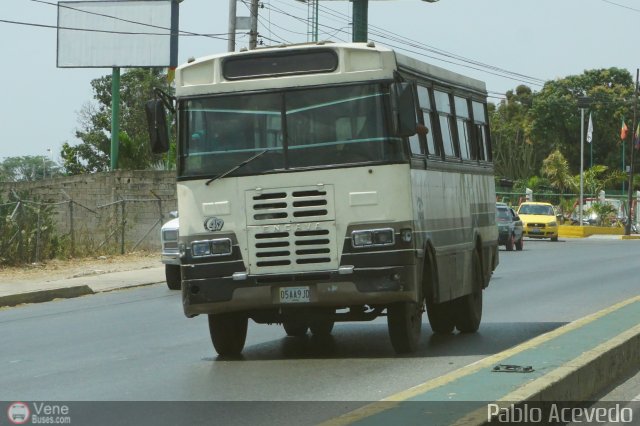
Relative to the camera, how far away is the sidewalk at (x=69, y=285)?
23.4 meters

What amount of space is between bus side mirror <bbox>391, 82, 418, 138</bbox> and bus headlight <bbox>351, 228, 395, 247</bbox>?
0.94 metres

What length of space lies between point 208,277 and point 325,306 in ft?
3.81

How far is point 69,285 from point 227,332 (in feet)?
40.1

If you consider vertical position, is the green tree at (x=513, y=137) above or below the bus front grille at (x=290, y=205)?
above

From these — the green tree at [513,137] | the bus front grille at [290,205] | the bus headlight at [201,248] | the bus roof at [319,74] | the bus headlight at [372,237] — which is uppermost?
the green tree at [513,137]

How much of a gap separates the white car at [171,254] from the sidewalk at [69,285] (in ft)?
4.21

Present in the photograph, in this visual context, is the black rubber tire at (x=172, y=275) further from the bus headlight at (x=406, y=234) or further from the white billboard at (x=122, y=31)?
the white billboard at (x=122, y=31)

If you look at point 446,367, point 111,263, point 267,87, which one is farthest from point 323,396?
point 111,263

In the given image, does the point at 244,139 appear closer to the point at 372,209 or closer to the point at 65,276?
the point at 372,209

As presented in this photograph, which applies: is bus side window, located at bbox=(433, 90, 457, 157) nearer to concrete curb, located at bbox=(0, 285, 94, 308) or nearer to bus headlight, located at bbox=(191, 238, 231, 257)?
bus headlight, located at bbox=(191, 238, 231, 257)

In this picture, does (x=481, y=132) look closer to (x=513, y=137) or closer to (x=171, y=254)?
(x=171, y=254)

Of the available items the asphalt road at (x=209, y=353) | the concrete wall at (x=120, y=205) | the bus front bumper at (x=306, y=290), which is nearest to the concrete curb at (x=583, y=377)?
the asphalt road at (x=209, y=353)

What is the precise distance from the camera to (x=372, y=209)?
42.2 ft

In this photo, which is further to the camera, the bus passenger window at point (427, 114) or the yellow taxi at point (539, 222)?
the yellow taxi at point (539, 222)
